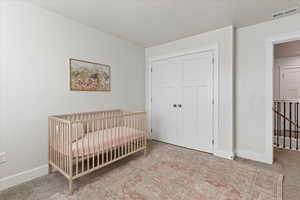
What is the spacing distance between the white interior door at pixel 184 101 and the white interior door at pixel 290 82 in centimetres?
342

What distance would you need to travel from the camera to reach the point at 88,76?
2436mm

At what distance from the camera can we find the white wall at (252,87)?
2318mm

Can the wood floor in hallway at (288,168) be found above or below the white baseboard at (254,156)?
below

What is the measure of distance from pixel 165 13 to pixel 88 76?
159 centimetres

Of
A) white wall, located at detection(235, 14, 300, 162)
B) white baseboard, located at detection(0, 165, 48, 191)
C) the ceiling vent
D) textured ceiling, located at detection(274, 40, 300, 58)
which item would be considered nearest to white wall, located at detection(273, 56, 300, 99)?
textured ceiling, located at detection(274, 40, 300, 58)

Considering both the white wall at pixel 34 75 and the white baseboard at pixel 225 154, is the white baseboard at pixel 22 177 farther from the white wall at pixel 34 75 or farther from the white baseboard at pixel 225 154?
the white baseboard at pixel 225 154

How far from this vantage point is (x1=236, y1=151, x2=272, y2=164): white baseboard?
232cm

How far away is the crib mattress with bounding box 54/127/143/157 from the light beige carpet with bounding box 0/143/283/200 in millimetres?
389

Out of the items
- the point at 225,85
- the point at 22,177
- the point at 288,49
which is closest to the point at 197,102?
the point at 225,85

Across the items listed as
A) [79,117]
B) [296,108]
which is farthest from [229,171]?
[296,108]

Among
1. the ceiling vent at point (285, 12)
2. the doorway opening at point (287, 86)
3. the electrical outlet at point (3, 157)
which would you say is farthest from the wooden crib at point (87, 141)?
the doorway opening at point (287, 86)

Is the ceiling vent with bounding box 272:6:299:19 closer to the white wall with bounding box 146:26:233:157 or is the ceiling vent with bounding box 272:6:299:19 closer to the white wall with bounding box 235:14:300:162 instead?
the white wall with bounding box 235:14:300:162

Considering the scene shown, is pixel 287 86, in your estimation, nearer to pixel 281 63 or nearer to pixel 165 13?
pixel 281 63

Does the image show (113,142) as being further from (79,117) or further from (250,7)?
(250,7)
